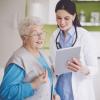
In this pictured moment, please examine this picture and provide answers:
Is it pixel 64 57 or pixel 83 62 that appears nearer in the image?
pixel 64 57

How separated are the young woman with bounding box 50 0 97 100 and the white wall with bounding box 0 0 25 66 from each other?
1.80 metres

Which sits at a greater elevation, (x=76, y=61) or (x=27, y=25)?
(x=27, y=25)

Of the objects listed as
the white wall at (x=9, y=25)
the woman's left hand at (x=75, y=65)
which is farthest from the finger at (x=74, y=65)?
the white wall at (x=9, y=25)

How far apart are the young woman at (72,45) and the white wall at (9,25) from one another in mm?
1804

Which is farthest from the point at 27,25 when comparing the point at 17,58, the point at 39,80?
the point at 39,80

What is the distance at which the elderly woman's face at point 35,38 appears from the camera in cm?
153

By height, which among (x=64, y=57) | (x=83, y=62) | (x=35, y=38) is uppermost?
(x=35, y=38)

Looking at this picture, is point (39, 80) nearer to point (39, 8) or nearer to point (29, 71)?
point (29, 71)

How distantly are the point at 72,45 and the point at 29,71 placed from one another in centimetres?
64

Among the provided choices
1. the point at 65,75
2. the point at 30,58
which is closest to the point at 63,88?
the point at 65,75

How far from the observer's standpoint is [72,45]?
2.05 metres

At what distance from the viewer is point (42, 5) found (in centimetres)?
373

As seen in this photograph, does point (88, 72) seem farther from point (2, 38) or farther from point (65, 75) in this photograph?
point (2, 38)

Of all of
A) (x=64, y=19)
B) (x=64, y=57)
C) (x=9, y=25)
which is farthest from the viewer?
(x=9, y=25)
